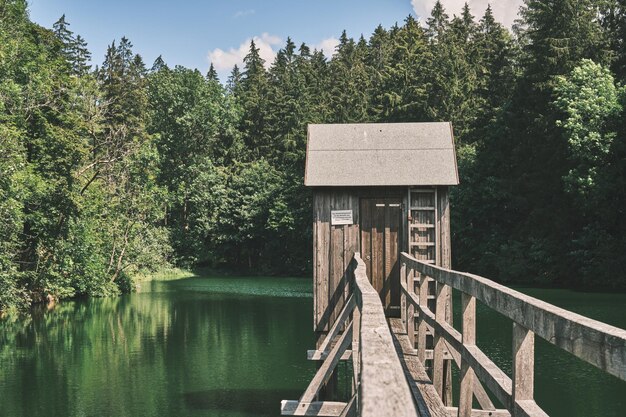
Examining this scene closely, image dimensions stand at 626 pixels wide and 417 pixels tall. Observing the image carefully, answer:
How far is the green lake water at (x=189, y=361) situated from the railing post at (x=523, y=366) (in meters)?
8.97

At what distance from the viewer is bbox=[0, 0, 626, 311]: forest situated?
26484mm

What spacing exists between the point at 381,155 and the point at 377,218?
1249 mm

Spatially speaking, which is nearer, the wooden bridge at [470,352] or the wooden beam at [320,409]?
the wooden bridge at [470,352]

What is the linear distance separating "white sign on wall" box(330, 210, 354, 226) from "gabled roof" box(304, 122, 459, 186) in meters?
0.51

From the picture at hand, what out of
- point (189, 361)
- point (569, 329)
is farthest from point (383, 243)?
point (569, 329)

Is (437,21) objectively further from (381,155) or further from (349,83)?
(381,155)

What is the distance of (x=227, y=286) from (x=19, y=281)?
15.2 m

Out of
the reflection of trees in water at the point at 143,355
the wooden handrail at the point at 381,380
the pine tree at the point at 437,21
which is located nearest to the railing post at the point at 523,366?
the wooden handrail at the point at 381,380

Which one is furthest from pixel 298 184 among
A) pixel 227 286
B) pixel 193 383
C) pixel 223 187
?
pixel 193 383

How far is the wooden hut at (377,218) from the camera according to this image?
36.4 feet

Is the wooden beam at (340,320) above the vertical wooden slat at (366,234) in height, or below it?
below

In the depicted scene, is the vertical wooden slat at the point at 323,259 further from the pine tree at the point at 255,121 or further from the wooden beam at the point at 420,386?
the pine tree at the point at 255,121

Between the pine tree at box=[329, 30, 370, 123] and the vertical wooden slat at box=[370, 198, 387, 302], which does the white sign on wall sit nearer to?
the vertical wooden slat at box=[370, 198, 387, 302]

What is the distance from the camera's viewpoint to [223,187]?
171 feet
